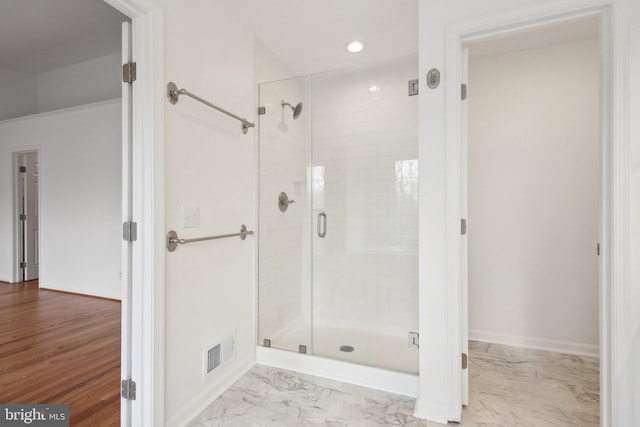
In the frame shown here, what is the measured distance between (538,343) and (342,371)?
179 cm

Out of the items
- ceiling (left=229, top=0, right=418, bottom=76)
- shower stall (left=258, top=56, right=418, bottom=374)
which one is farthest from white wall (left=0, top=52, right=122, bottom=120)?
shower stall (left=258, top=56, right=418, bottom=374)

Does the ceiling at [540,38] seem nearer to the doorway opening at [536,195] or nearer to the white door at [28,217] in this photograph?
the doorway opening at [536,195]

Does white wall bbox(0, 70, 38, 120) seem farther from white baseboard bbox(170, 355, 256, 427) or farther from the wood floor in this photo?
white baseboard bbox(170, 355, 256, 427)

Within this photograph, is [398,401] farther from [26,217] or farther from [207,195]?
[26,217]

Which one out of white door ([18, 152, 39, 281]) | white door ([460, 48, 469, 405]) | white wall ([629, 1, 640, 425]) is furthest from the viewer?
white door ([18, 152, 39, 281])

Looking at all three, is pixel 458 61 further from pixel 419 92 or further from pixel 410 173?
pixel 410 173

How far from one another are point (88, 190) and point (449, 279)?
4542mm

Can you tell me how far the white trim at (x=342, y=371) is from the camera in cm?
202

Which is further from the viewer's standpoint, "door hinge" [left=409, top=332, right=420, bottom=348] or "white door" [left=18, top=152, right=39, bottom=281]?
"white door" [left=18, top=152, right=39, bottom=281]

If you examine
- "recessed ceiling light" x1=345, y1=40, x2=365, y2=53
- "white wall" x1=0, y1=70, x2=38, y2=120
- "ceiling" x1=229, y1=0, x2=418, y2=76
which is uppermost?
"white wall" x1=0, y1=70, x2=38, y2=120

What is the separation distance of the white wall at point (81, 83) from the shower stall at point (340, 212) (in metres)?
3.13

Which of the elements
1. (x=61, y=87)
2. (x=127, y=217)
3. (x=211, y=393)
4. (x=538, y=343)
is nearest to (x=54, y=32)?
(x=61, y=87)

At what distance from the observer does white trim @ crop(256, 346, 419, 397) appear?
202 cm

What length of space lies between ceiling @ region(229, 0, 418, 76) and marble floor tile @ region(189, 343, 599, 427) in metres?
2.53
